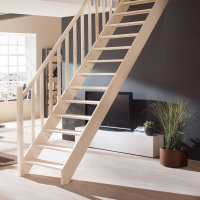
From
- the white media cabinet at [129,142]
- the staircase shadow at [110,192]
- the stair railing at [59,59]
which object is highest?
the stair railing at [59,59]

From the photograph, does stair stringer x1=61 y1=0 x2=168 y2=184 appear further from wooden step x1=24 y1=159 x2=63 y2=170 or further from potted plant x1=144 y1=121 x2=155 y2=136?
potted plant x1=144 y1=121 x2=155 y2=136

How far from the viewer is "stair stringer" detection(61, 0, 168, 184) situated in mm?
4828

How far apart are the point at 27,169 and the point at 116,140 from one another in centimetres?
183

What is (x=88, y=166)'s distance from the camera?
222 inches

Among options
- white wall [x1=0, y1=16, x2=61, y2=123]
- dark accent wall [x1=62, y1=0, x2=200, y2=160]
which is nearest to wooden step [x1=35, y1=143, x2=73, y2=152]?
dark accent wall [x1=62, y1=0, x2=200, y2=160]

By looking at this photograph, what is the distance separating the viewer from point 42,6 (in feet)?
20.7

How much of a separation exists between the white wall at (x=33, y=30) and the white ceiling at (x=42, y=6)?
321 centimetres

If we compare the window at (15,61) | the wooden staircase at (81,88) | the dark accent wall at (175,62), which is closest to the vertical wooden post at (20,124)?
the wooden staircase at (81,88)

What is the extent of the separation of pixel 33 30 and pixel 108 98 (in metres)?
5.75

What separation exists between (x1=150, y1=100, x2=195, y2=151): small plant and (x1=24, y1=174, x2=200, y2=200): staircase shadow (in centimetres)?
127

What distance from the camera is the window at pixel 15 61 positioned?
33.9ft

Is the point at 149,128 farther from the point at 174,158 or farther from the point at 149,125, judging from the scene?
the point at 174,158

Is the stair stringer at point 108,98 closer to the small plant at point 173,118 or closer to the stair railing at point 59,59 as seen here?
the stair railing at point 59,59

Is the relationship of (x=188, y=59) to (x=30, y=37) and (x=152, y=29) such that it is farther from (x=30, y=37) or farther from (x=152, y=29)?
(x=30, y=37)
